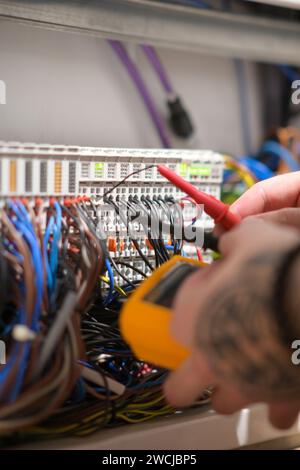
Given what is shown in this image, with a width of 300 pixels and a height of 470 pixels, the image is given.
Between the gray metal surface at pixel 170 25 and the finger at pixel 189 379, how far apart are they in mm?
712

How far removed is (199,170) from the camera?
96 centimetres

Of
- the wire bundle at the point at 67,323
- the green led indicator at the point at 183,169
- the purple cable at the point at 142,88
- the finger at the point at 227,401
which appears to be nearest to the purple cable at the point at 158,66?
the purple cable at the point at 142,88

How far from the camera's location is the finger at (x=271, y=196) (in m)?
0.89

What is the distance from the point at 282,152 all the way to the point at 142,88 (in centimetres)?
42

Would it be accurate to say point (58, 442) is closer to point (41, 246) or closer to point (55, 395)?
point (55, 395)

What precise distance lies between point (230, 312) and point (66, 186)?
0.32 metres

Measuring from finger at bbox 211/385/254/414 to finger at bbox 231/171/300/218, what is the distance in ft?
1.03

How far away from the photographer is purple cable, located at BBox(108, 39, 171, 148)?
1.23 metres

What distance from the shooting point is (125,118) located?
1.25 metres

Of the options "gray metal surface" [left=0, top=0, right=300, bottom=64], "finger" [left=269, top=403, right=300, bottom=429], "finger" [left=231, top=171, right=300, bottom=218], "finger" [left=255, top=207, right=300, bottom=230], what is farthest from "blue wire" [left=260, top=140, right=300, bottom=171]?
"finger" [left=269, top=403, right=300, bottom=429]

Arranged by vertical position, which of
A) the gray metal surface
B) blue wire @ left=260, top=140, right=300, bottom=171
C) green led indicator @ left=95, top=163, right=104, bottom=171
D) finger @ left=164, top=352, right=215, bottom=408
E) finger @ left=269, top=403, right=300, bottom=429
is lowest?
finger @ left=269, top=403, right=300, bottom=429

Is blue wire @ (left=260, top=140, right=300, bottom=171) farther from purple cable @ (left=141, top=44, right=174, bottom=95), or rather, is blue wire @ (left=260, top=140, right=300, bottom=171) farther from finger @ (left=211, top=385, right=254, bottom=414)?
finger @ (left=211, top=385, right=254, bottom=414)

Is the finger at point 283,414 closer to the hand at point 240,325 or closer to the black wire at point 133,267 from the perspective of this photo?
the hand at point 240,325
